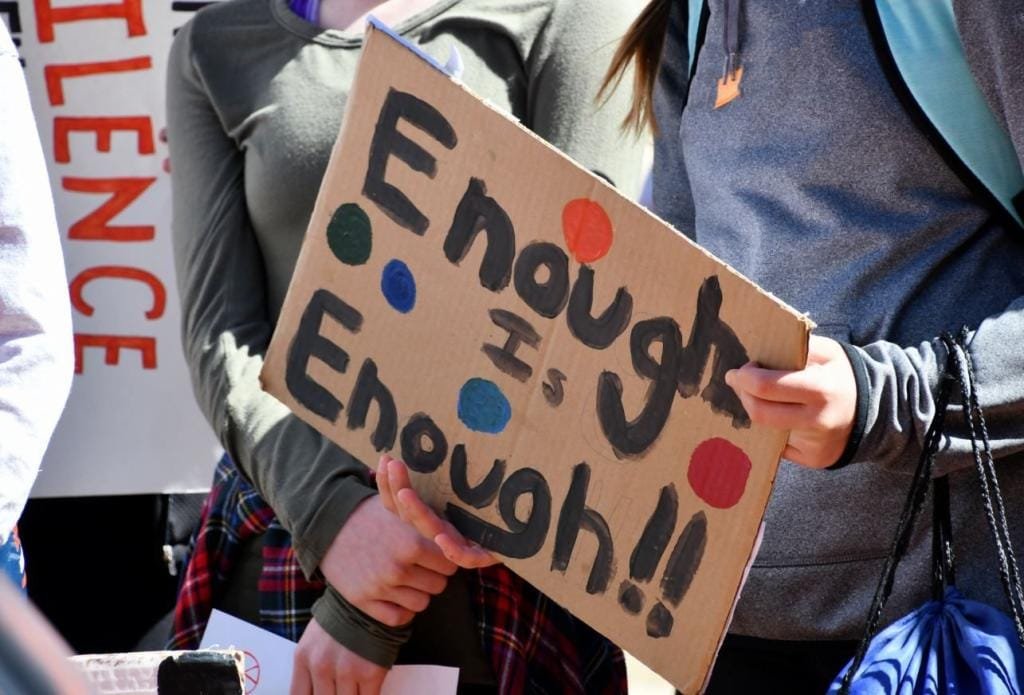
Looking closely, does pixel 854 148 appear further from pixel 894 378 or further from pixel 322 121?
pixel 322 121

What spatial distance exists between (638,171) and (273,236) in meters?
0.47

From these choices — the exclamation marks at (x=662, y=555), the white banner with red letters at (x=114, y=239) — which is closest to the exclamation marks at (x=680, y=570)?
the exclamation marks at (x=662, y=555)

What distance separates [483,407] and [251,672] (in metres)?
0.49

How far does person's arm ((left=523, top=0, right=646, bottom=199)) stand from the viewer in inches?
66.9

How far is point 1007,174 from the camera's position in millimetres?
Result: 1264

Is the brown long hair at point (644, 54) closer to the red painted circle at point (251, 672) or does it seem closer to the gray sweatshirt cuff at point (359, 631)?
the gray sweatshirt cuff at point (359, 631)

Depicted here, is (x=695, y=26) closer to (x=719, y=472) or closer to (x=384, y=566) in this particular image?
(x=719, y=472)

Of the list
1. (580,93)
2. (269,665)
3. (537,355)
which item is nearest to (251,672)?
(269,665)

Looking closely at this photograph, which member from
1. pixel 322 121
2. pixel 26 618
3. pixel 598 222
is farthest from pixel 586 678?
pixel 26 618

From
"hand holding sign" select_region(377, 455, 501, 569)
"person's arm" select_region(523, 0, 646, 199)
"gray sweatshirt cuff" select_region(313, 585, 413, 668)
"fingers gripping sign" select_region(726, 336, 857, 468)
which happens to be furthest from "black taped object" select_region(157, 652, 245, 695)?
"person's arm" select_region(523, 0, 646, 199)

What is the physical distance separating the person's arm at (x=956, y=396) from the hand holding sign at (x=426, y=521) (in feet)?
1.17

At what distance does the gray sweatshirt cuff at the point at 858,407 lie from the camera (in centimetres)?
121

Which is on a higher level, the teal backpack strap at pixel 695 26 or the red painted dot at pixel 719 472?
the teal backpack strap at pixel 695 26

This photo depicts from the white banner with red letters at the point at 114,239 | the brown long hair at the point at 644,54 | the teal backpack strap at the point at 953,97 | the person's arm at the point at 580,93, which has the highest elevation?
the teal backpack strap at the point at 953,97
